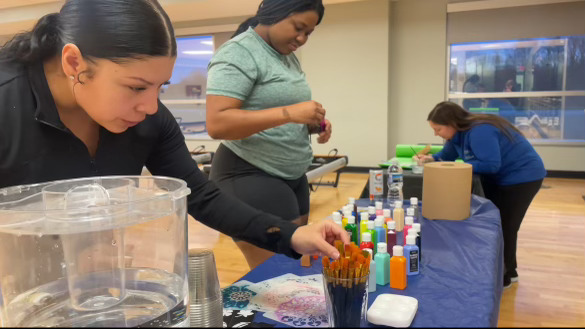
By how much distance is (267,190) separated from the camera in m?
1.37

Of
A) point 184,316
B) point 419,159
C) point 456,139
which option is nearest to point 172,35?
point 184,316

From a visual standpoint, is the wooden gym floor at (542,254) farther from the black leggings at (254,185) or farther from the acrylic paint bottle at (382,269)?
the black leggings at (254,185)

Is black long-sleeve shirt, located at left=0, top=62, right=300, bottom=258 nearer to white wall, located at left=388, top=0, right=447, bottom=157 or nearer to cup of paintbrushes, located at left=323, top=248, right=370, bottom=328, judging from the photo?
cup of paintbrushes, located at left=323, top=248, right=370, bottom=328

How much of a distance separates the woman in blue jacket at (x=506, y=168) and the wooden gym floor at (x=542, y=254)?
20cm

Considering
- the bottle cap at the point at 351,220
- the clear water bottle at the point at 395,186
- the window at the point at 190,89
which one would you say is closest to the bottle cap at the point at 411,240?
the bottle cap at the point at 351,220

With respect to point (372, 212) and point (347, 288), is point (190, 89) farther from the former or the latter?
point (347, 288)

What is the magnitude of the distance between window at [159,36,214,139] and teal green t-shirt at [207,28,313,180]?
6409mm

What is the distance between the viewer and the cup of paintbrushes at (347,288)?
0.72 metres

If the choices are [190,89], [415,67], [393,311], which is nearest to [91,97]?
[393,311]

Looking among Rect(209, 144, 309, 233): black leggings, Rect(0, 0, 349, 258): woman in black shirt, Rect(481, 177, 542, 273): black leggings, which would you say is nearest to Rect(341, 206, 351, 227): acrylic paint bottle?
Rect(209, 144, 309, 233): black leggings

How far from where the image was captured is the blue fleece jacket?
2441mm

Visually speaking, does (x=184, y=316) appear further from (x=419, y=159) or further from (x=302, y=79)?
(x=419, y=159)

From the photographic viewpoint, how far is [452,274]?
111 centimetres

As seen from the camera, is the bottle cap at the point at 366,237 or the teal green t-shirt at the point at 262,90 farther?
the teal green t-shirt at the point at 262,90
